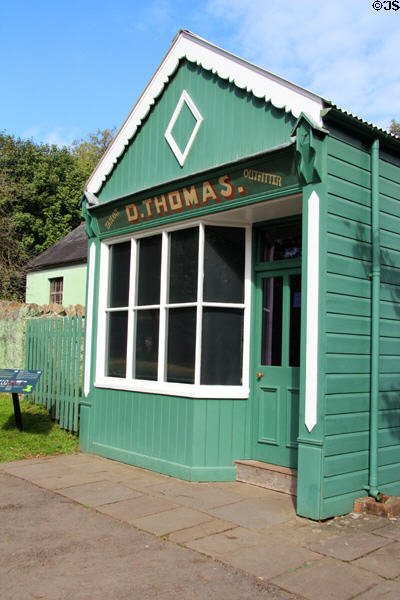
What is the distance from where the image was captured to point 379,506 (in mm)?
5359

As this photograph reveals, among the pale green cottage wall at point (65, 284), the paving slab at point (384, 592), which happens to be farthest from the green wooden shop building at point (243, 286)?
the pale green cottage wall at point (65, 284)

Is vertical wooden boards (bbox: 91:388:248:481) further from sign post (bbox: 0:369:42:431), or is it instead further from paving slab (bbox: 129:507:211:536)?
sign post (bbox: 0:369:42:431)

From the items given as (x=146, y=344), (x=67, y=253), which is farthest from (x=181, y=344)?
(x=67, y=253)

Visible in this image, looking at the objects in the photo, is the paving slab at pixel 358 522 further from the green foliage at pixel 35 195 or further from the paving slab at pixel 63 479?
the green foliage at pixel 35 195

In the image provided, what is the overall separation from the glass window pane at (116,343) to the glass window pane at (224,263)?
1.79 m

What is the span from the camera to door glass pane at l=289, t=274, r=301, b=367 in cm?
646

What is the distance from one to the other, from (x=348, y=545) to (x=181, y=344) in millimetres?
3271

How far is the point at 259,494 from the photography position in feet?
20.0

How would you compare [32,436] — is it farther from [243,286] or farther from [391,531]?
[391,531]

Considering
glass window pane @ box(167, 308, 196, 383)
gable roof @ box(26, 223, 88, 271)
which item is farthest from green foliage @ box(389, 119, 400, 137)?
glass window pane @ box(167, 308, 196, 383)

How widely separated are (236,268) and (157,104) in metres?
2.62

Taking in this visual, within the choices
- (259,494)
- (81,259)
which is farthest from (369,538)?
(81,259)

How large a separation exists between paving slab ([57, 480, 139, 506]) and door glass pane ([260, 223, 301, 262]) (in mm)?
3190

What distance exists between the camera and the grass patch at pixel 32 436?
821cm
